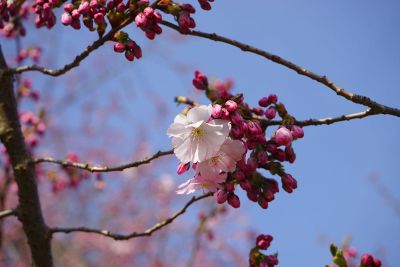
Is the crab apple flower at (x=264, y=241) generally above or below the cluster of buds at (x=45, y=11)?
below

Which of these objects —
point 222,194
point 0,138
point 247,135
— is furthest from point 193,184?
point 0,138

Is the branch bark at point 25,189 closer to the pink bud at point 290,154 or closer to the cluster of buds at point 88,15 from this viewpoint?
the cluster of buds at point 88,15

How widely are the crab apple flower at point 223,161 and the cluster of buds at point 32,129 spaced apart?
8.65 feet

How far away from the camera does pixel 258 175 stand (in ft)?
4.99

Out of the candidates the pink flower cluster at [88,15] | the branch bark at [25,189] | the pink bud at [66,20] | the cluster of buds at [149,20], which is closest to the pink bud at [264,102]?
the cluster of buds at [149,20]

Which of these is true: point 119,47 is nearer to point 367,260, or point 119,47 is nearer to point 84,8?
point 84,8

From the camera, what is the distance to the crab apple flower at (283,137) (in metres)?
1.42

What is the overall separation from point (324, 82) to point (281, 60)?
149 mm

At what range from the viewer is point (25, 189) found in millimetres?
2104

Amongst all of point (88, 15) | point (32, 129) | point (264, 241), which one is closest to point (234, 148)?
point (264, 241)

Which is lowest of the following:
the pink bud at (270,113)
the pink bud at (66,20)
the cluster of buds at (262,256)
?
the cluster of buds at (262,256)

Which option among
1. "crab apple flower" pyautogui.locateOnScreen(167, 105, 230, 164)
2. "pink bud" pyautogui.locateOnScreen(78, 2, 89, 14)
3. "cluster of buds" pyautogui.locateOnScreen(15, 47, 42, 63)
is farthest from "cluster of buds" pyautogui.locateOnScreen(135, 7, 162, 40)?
"cluster of buds" pyautogui.locateOnScreen(15, 47, 42, 63)

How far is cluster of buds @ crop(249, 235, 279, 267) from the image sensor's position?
167 cm

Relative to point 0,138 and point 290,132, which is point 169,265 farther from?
point 290,132
